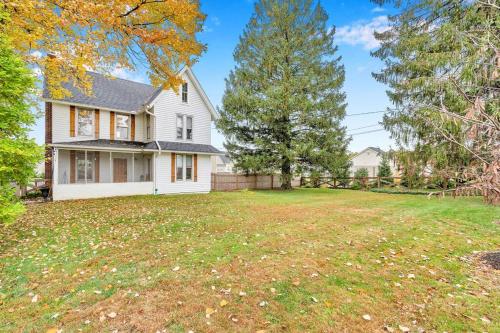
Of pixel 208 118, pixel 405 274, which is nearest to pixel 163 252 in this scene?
pixel 405 274

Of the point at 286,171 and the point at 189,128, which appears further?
the point at 286,171

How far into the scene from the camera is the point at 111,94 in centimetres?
1741

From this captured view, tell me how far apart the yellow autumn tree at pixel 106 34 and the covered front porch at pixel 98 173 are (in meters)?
5.49

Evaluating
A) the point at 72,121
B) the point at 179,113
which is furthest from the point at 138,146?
the point at 72,121

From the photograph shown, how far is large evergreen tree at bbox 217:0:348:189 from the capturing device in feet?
63.2

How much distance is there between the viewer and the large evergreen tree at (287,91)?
19.2m

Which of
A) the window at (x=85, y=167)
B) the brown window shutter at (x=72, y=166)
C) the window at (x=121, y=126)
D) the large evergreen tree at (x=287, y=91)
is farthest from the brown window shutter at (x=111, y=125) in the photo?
the large evergreen tree at (x=287, y=91)

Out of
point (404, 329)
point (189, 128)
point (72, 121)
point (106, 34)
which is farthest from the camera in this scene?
point (189, 128)

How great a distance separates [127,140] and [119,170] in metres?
2.11

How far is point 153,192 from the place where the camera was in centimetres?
1630

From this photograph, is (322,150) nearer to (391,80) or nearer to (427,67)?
(391,80)

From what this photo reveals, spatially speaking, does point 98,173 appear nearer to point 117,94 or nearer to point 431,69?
point 117,94

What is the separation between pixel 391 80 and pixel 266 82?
345 inches

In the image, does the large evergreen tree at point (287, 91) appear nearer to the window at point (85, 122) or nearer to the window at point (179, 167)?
the window at point (179, 167)
